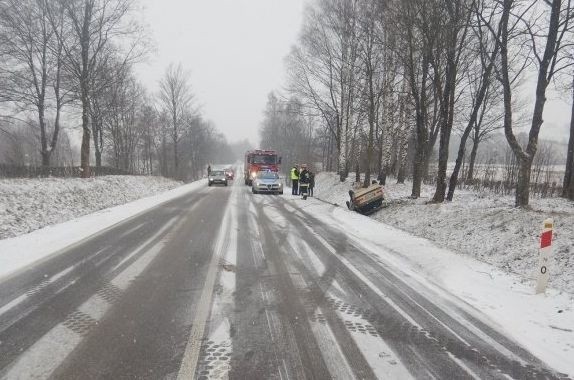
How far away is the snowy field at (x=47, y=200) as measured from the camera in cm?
1148

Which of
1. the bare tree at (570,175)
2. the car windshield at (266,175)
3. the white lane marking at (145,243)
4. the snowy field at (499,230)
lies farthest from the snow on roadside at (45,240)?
the bare tree at (570,175)

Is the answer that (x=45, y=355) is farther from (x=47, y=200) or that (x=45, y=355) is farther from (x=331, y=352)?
(x=47, y=200)

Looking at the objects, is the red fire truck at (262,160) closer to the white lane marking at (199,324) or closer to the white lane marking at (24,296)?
the white lane marking at (199,324)

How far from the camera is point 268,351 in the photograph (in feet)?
13.1

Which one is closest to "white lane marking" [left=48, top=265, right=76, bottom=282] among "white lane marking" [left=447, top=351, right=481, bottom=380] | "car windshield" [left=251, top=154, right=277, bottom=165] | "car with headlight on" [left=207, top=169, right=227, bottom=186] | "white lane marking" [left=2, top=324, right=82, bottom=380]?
"white lane marking" [left=2, top=324, right=82, bottom=380]

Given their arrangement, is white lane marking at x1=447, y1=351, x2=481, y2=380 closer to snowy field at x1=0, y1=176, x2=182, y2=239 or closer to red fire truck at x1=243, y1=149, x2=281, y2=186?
snowy field at x1=0, y1=176, x2=182, y2=239

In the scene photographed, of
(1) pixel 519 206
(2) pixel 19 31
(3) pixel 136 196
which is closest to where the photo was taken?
(1) pixel 519 206

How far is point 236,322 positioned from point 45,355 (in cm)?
195

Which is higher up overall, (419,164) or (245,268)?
(419,164)

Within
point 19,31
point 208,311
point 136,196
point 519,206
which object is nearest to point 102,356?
point 208,311

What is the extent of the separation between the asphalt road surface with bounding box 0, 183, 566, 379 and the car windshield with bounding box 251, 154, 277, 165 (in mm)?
23656

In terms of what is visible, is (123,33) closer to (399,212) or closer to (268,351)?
(399,212)

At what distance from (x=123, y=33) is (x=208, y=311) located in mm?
22267

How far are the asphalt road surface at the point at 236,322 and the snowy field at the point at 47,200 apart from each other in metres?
4.75
